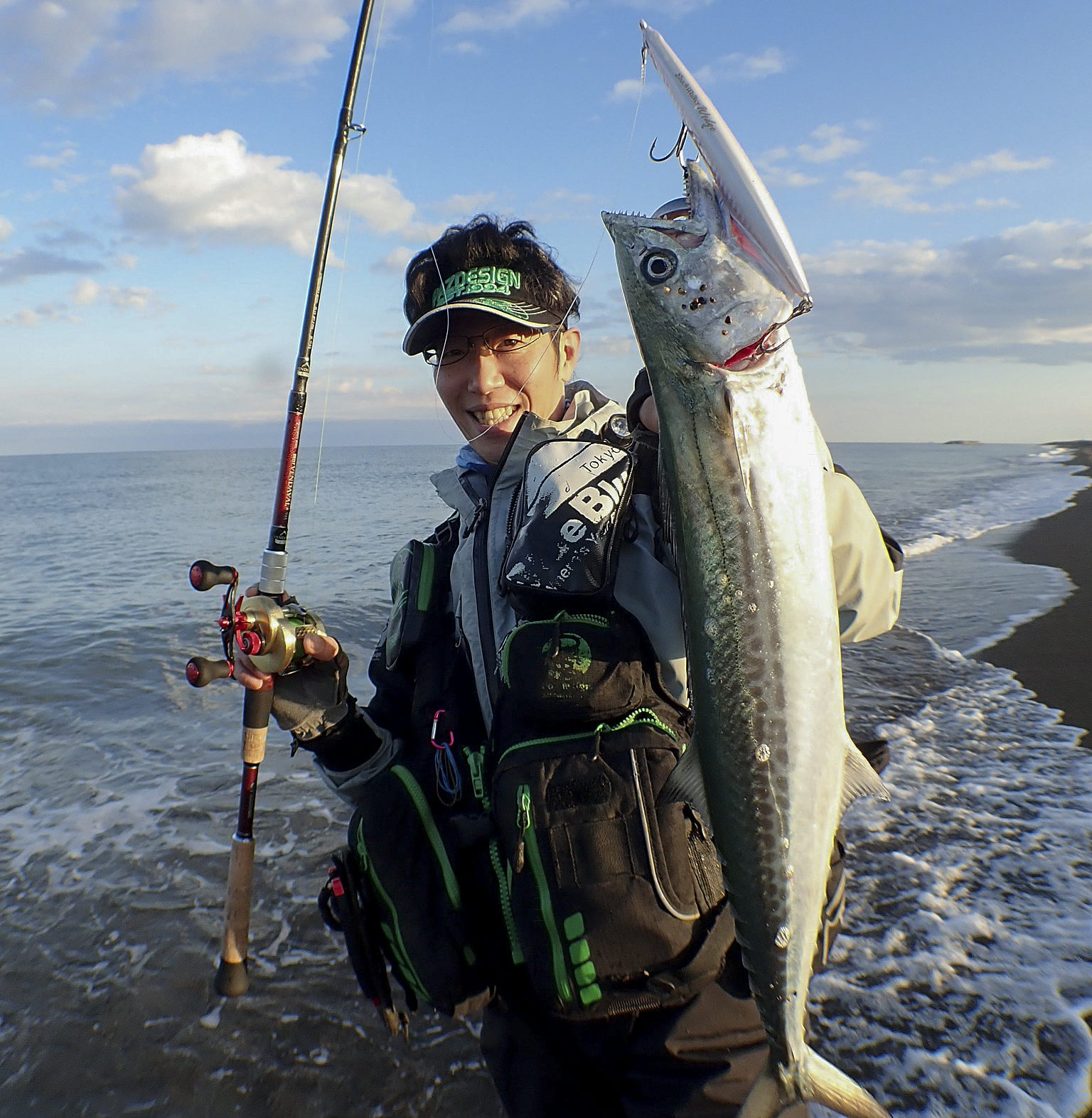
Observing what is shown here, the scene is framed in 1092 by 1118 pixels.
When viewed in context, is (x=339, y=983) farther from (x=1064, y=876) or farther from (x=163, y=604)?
(x=163, y=604)

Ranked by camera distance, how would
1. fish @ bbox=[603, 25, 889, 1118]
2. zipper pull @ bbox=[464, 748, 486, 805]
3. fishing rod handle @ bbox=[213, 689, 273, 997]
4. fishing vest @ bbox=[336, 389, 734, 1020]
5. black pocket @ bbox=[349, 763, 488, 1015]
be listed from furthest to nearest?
fishing rod handle @ bbox=[213, 689, 273, 997] < zipper pull @ bbox=[464, 748, 486, 805] < black pocket @ bbox=[349, 763, 488, 1015] < fishing vest @ bbox=[336, 389, 734, 1020] < fish @ bbox=[603, 25, 889, 1118]

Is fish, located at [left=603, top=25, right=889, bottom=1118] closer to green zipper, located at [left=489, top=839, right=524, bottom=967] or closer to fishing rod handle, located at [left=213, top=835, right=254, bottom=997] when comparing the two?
green zipper, located at [left=489, top=839, right=524, bottom=967]

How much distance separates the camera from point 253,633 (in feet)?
9.62

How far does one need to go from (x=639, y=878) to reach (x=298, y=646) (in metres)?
1.69

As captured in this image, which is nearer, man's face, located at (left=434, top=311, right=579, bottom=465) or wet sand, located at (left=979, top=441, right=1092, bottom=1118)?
man's face, located at (left=434, top=311, right=579, bottom=465)

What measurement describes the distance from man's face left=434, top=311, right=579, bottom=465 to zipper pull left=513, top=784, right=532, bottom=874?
4.74ft

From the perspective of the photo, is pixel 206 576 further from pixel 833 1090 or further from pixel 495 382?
pixel 833 1090

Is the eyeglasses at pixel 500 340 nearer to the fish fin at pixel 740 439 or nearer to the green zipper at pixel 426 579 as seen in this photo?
the green zipper at pixel 426 579

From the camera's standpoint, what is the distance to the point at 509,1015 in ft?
8.80

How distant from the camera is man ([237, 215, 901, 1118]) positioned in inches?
81.7

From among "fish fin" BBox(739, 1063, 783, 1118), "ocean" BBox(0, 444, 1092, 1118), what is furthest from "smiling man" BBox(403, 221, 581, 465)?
"ocean" BBox(0, 444, 1092, 1118)

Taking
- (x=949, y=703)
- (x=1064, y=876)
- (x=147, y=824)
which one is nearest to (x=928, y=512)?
(x=949, y=703)

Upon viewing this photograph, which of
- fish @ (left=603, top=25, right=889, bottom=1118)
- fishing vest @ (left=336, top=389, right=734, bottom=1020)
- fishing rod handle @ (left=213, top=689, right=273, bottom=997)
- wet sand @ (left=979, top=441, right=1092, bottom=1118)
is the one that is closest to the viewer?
fish @ (left=603, top=25, right=889, bottom=1118)

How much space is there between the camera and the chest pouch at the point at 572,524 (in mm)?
2209
